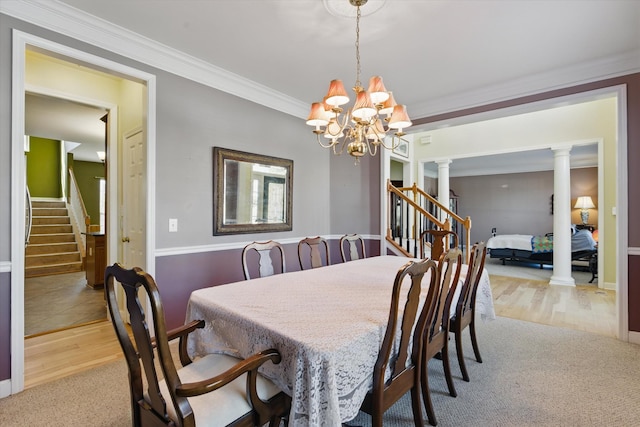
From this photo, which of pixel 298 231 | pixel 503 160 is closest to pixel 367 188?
pixel 298 231

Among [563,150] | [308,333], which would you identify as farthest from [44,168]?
[563,150]

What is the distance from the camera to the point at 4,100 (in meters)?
2.00

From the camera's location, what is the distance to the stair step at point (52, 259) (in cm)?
598

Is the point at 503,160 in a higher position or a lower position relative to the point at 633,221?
higher

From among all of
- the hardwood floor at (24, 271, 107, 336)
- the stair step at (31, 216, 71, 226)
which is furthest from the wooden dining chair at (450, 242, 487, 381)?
the stair step at (31, 216, 71, 226)

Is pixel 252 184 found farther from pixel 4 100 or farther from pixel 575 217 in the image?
pixel 575 217

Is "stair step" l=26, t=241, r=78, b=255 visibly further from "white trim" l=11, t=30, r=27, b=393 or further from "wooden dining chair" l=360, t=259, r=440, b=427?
"wooden dining chair" l=360, t=259, r=440, b=427

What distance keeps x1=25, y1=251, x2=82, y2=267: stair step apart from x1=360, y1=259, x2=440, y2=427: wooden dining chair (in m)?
7.42

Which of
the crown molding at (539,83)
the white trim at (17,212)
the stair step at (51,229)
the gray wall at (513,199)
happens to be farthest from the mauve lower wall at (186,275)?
the gray wall at (513,199)

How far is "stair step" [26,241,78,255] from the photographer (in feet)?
20.5

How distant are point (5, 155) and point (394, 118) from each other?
262cm

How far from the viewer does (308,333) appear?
4.14 ft

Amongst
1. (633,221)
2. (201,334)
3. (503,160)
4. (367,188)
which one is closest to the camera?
(201,334)

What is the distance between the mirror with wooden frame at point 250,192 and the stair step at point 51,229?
6.21 meters
